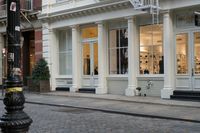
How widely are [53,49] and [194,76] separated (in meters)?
11.3

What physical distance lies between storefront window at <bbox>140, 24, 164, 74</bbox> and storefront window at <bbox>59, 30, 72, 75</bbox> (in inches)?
251

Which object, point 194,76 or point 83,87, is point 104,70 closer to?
point 83,87

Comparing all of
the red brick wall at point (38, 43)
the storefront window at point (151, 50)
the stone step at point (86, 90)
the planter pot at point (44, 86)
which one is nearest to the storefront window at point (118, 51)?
the storefront window at point (151, 50)

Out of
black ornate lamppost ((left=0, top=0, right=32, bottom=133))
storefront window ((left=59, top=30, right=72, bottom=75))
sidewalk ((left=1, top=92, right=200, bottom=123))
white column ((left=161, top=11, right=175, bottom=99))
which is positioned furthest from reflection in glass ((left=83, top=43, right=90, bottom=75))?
black ornate lamppost ((left=0, top=0, right=32, bottom=133))

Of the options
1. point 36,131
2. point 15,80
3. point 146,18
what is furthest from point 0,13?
point 15,80

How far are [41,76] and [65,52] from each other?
2.31 m

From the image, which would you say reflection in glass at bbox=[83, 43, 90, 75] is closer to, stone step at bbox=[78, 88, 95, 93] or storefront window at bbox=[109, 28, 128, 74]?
stone step at bbox=[78, 88, 95, 93]

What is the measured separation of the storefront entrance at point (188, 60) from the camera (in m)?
19.7

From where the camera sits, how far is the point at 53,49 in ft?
90.8

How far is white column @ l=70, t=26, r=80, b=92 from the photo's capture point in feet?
84.2

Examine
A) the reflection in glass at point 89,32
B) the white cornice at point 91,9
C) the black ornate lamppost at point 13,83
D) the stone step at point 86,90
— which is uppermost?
the white cornice at point 91,9

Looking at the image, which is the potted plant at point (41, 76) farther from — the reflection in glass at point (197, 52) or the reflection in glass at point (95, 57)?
the reflection in glass at point (197, 52)

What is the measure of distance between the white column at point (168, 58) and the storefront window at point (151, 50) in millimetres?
1012

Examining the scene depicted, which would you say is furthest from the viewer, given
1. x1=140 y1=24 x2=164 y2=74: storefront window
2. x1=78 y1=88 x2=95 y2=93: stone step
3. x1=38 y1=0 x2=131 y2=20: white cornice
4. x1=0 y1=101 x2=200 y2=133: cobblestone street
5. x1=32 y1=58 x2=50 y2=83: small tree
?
x1=32 y1=58 x2=50 y2=83: small tree
